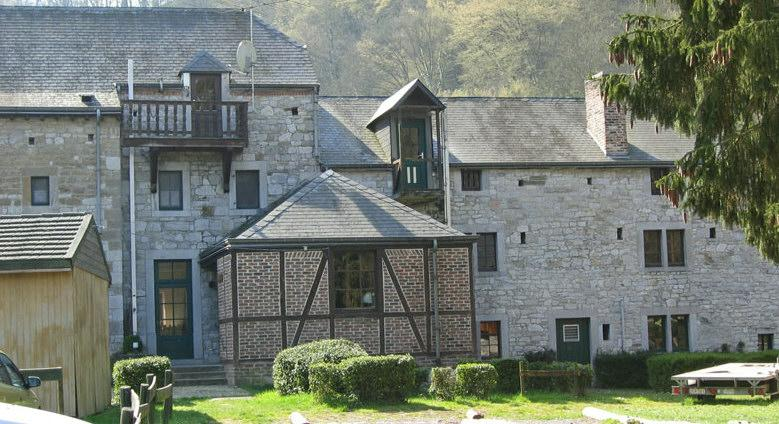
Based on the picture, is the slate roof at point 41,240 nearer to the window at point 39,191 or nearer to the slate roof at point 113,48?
the window at point 39,191

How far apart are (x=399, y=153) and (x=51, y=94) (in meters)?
7.77

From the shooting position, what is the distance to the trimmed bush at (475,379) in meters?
18.7

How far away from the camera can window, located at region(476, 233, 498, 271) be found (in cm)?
2791

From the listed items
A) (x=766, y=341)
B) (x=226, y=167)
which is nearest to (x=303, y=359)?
(x=226, y=167)

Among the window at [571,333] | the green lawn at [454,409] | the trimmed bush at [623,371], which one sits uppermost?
the window at [571,333]

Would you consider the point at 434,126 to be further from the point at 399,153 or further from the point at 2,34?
the point at 2,34

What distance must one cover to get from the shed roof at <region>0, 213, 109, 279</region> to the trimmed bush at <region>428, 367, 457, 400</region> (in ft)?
18.8

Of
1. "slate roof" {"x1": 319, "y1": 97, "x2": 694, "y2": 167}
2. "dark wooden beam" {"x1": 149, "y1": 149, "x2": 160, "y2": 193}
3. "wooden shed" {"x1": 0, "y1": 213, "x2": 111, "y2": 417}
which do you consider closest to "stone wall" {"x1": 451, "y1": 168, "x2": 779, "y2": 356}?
"slate roof" {"x1": 319, "y1": 97, "x2": 694, "y2": 167}

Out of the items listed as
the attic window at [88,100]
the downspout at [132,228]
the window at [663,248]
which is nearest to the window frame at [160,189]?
the downspout at [132,228]

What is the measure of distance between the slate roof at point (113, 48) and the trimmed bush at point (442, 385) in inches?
397

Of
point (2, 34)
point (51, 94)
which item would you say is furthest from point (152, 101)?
point (2, 34)

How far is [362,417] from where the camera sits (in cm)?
1612

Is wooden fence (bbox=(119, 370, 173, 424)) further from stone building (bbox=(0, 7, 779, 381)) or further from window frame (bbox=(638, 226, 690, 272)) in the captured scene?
window frame (bbox=(638, 226, 690, 272))

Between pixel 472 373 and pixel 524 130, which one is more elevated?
pixel 524 130
